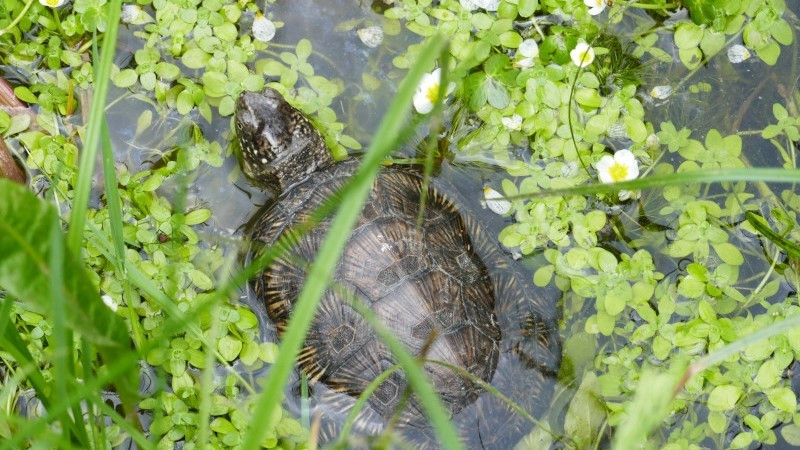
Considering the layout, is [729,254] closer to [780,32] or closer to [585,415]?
[585,415]

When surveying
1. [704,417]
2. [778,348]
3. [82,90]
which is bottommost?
[704,417]

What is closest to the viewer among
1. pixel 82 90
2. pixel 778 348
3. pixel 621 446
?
pixel 621 446

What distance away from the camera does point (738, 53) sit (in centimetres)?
308

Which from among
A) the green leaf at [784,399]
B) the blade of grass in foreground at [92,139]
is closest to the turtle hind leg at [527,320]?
the green leaf at [784,399]

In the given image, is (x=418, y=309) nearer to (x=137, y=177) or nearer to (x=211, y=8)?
(x=137, y=177)

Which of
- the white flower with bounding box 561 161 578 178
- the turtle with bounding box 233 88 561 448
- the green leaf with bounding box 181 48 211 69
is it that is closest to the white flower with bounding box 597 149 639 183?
the white flower with bounding box 561 161 578 178

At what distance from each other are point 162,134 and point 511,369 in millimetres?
1740

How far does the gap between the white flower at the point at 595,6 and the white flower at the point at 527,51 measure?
27 centimetres

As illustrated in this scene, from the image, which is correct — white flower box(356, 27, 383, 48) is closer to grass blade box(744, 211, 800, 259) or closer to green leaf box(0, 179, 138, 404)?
grass blade box(744, 211, 800, 259)

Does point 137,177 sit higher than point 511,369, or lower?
higher

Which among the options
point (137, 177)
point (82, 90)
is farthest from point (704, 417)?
point (82, 90)

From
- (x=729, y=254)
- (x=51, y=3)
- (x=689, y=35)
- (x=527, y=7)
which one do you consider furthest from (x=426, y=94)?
(x=51, y=3)

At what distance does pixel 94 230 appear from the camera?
2352 millimetres

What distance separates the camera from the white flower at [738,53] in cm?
308
